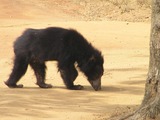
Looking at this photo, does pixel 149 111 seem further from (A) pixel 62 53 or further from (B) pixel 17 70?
(B) pixel 17 70

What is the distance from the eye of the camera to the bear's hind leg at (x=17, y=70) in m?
10.3

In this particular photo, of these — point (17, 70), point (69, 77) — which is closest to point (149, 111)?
point (69, 77)

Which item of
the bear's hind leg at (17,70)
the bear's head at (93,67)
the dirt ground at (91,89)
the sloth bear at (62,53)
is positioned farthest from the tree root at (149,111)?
the bear's hind leg at (17,70)

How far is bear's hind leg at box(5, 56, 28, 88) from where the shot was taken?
1029 centimetres

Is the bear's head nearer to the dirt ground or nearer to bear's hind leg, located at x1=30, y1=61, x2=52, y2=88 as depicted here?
the dirt ground

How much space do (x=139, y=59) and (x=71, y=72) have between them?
5255 millimetres

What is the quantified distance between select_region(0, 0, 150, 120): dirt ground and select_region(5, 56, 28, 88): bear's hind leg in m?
0.16

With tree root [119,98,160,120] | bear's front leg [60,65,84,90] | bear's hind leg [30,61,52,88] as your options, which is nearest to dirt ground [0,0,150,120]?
bear's front leg [60,65,84,90]

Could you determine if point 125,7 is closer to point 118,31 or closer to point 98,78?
point 118,31

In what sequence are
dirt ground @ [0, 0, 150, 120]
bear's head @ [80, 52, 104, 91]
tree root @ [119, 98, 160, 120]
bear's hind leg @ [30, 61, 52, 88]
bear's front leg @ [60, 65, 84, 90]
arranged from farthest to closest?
bear's hind leg @ [30, 61, 52, 88], bear's head @ [80, 52, 104, 91], bear's front leg @ [60, 65, 84, 90], dirt ground @ [0, 0, 150, 120], tree root @ [119, 98, 160, 120]

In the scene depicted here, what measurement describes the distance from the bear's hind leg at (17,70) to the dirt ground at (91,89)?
16 centimetres

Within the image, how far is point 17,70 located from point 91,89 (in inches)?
60.7

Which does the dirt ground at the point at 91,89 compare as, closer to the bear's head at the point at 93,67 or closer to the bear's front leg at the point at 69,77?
the bear's front leg at the point at 69,77

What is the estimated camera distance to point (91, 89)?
10.3 meters
